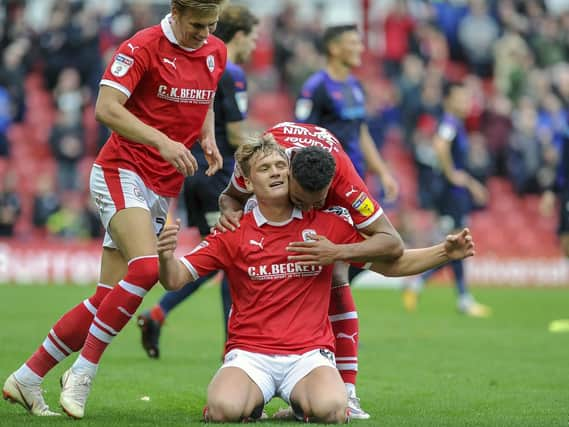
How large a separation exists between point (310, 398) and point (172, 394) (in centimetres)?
156

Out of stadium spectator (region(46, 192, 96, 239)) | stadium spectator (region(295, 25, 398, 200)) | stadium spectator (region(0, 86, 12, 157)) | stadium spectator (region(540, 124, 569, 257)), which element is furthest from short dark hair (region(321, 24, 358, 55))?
stadium spectator (region(0, 86, 12, 157))

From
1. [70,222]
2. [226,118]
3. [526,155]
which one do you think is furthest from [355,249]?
[526,155]

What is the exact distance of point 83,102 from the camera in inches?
800

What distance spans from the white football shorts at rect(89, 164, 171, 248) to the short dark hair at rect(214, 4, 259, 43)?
2.37m

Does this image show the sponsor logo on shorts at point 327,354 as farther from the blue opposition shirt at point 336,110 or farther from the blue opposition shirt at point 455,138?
the blue opposition shirt at point 455,138

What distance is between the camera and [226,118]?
27.6 feet

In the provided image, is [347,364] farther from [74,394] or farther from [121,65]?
[121,65]

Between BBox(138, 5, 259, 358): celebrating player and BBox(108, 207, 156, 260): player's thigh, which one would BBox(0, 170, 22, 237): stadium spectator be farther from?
BBox(108, 207, 156, 260): player's thigh

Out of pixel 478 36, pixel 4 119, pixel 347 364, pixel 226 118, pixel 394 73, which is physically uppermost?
pixel 478 36

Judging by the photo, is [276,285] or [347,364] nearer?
[276,285]

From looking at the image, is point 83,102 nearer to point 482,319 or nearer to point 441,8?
point 441,8

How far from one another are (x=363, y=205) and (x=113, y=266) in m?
1.48

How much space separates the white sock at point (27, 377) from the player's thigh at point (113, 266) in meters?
0.63

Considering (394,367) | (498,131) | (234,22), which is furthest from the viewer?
(498,131)
